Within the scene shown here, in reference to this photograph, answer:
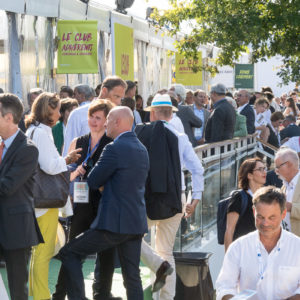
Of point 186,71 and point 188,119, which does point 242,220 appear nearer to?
point 188,119

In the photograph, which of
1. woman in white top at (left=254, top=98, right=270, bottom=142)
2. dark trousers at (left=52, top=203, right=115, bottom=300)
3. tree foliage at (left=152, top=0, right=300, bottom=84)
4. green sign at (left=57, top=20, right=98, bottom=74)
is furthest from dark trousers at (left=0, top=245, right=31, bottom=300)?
tree foliage at (left=152, top=0, right=300, bottom=84)

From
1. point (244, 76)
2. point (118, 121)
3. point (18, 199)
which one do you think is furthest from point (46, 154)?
point (244, 76)

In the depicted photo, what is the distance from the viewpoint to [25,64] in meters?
13.8

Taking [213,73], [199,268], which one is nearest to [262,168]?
[199,268]

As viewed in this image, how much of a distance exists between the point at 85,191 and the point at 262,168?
179 cm

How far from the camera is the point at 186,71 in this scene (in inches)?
942

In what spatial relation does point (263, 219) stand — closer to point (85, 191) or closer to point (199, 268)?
point (85, 191)

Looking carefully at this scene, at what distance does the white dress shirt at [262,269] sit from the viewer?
5.04 m

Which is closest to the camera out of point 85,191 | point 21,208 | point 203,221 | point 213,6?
point 21,208

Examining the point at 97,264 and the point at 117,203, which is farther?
the point at 97,264

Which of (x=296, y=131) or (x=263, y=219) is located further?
(x=296, y=131)

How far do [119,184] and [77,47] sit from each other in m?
7.63

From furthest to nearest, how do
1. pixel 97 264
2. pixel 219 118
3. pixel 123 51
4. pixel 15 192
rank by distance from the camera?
1. pixel 123 51
2. pixel 219 118
3. pixel 97 264
4. pixel 15 192

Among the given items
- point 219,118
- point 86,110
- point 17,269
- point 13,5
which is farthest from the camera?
point 13,5
